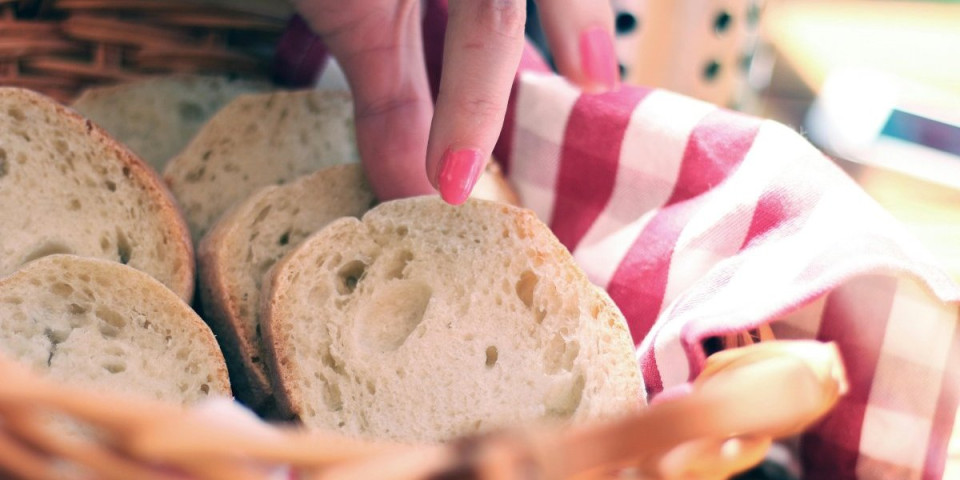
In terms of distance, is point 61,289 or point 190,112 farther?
point 190,112

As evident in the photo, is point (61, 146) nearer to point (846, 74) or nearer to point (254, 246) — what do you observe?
point (254, 246)

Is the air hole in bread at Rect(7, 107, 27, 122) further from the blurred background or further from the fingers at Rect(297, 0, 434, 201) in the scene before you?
the blurred background

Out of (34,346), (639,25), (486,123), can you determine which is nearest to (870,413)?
(486,123)

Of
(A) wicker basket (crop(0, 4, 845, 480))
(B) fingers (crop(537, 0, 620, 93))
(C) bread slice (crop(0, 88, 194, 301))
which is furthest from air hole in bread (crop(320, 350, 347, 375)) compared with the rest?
(B) fingers (crop(537, 0, 620, 93))

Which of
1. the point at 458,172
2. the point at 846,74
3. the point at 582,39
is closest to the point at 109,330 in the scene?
the point at 458,172

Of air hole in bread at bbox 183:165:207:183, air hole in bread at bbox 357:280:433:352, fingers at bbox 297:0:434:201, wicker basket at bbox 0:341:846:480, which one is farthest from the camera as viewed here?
air hole in bread at bbox 183:165:207:183

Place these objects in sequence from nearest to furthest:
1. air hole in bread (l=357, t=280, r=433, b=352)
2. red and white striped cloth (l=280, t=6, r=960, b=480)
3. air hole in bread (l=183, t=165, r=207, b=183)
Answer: red and white striped cloth (l=280, t=6, r=960, b=480) < air hole in bread (l=357, t=280, r=433, b=352) < air hole in bread (l=183, t=165, r=207, b=183)
